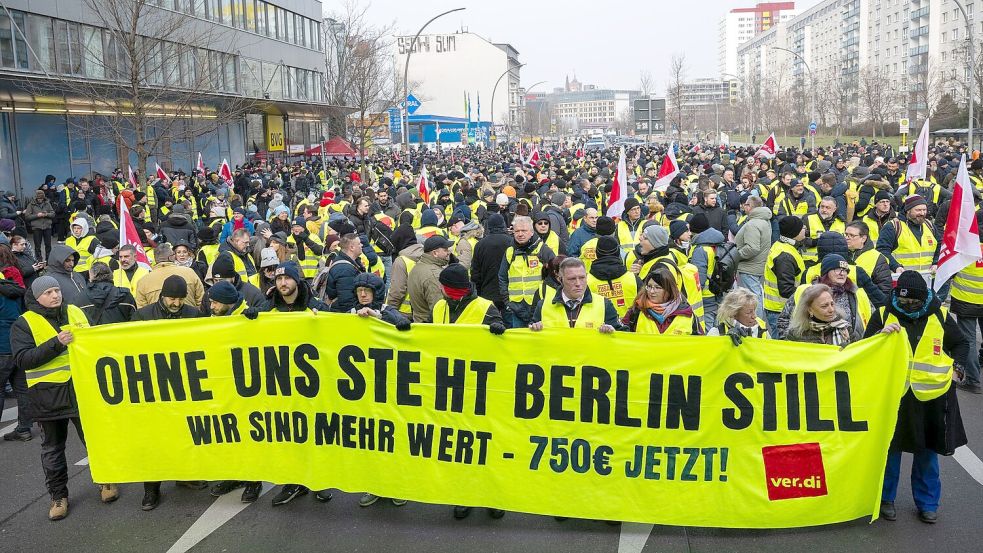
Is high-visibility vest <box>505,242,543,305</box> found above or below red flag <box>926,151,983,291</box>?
below

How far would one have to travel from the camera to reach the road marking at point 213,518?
6195mm

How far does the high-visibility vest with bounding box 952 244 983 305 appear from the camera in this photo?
9352 millimetres

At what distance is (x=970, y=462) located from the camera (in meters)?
7.27

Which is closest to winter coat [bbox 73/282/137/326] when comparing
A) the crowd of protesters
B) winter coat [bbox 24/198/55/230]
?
the crowd of protesters

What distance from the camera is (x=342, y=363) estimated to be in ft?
21.0

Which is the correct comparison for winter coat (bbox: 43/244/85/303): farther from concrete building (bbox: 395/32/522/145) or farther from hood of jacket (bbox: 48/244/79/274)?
concrete building (bbox: 395/32/522/145)

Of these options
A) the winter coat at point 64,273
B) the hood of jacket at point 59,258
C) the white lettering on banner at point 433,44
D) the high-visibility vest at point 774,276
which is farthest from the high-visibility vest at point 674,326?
the white lettering on banner at point 433,44

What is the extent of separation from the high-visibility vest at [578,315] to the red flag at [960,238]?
290 cm

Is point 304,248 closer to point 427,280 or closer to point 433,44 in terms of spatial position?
point 427,280

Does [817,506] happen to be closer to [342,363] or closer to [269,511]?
[342,363]

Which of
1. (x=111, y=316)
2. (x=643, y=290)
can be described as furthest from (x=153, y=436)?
(x=643, y=290)

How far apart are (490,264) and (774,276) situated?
9.97ft

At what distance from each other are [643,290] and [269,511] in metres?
3.21

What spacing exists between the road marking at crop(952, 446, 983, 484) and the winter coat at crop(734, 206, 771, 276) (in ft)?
12.0
